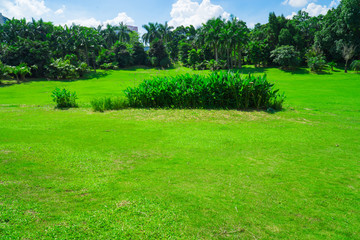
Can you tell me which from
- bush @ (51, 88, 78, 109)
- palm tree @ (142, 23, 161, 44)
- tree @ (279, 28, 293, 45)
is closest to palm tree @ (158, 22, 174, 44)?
palm tree @ (142, 23, 161, 44)

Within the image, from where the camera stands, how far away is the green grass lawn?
298 cm

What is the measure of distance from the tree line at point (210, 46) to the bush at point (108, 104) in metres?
31.3

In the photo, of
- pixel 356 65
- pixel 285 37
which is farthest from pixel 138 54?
pixel 356 65

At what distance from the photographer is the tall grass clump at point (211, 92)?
36.1 feet

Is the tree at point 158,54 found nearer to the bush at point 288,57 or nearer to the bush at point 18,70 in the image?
the bush at point 288,57

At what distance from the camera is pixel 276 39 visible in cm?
5131

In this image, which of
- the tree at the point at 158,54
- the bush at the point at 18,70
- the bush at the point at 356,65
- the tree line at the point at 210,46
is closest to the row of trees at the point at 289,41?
the tree line at the point at 210,46

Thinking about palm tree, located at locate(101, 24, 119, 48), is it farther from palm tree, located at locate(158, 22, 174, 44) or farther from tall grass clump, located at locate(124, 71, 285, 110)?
tall grass clump, located at locate(124, 71, 285, 110)

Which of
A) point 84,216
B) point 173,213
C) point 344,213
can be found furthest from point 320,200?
point 84,216

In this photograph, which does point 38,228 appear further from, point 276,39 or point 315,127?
point 276,39

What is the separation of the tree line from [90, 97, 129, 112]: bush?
3126 centimetres

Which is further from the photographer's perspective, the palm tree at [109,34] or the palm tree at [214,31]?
the palm tree at [109,34]

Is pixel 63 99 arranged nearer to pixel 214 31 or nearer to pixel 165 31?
pixel 214 31

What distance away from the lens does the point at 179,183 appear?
410 centimetres
